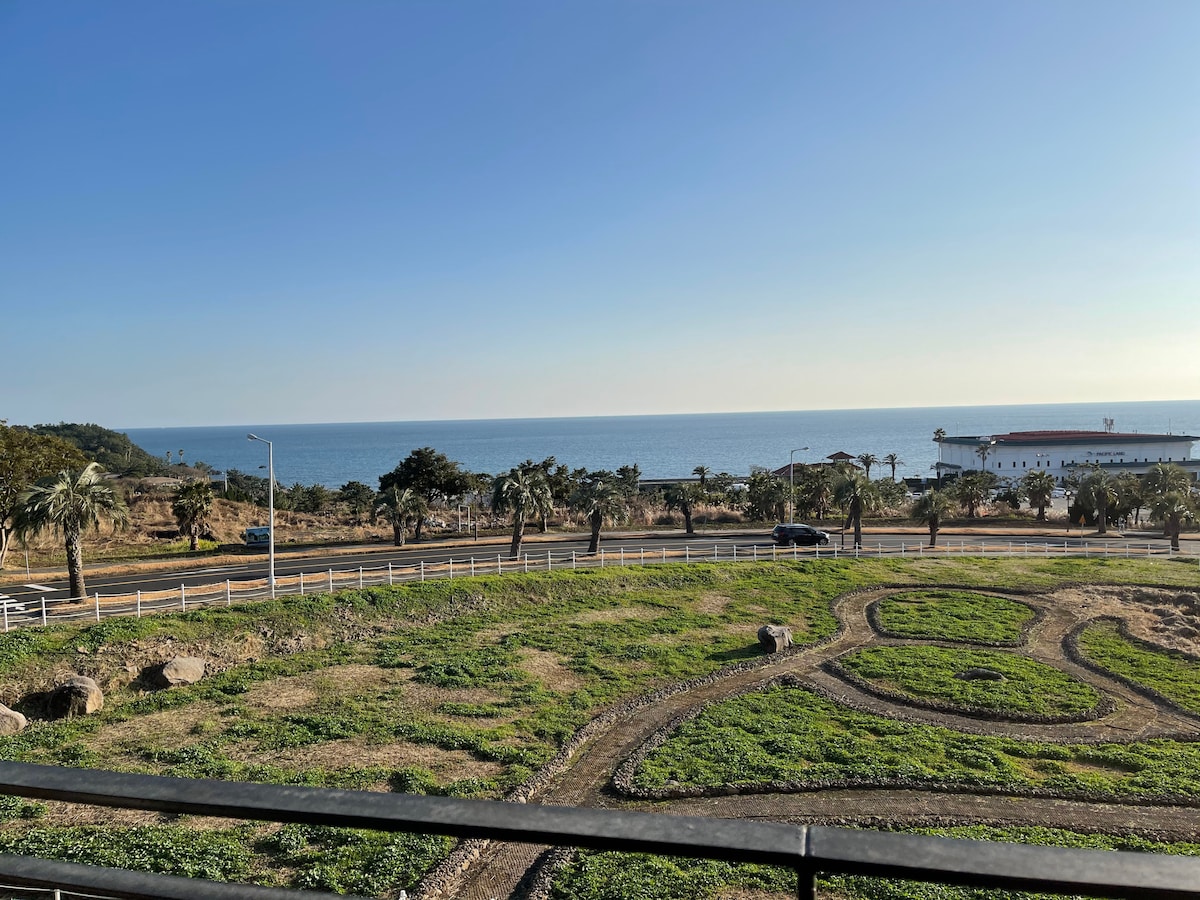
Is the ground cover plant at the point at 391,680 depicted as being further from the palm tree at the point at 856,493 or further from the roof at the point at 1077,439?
the roof at the point at 1077,439

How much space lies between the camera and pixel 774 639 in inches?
1110

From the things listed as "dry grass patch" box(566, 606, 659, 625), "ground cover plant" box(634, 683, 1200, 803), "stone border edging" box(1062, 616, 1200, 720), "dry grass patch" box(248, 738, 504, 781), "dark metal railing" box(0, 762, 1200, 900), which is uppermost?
"dark metal railing" box(0, 762, 1200, 900)

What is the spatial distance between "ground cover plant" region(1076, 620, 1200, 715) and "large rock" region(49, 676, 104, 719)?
31942 mm

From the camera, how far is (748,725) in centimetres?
2066

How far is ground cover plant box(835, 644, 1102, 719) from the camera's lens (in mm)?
22094

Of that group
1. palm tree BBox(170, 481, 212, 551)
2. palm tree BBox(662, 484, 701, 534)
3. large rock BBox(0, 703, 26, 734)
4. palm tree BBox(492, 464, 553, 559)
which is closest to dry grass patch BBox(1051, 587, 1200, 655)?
palm tree BBox(662, 484, 701, 534)

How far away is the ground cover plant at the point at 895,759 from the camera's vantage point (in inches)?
658

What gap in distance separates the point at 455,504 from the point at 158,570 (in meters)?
32.6

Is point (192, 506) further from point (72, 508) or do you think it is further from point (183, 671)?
point (183, 671)

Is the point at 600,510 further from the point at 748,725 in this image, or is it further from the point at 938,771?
the point at 938,771

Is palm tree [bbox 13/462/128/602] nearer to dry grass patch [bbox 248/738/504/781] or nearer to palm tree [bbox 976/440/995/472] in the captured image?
dry grass patch [bbox 248/738/504/781]

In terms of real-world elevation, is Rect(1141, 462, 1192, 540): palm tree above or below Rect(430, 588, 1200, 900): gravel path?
above

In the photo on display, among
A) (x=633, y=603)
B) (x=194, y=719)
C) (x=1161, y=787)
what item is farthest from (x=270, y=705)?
(x=1161, y=787)

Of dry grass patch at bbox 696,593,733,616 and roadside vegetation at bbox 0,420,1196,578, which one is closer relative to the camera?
dry grass patch at bbox 696,593,733,616
